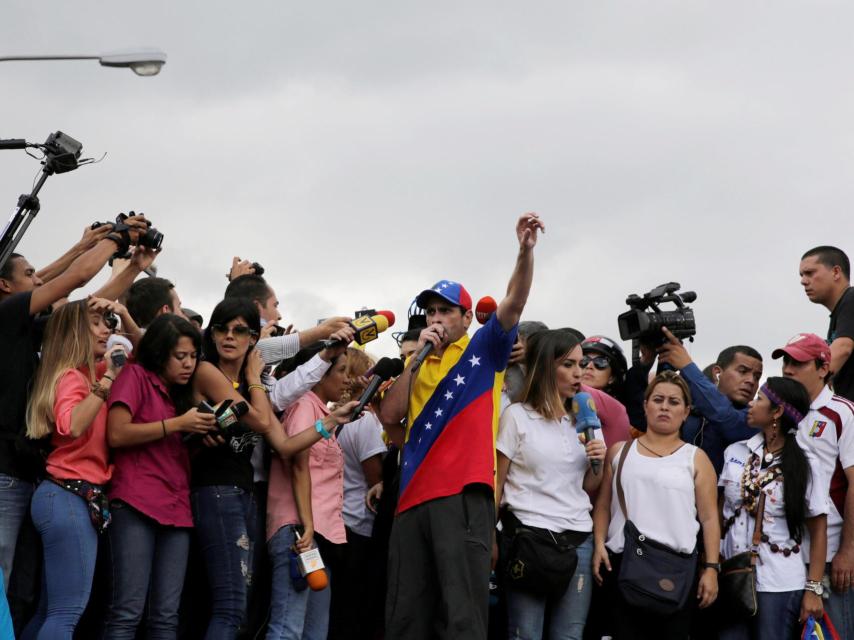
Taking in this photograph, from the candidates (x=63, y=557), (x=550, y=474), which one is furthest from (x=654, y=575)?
(x=63, y=557)

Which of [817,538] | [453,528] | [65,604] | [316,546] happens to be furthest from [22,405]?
[817,538]

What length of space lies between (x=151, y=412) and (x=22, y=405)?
2.24ft

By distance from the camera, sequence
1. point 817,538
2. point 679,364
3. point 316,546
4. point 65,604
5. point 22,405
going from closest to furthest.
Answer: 1. point 65,604
2. point 22,405
3. point 316,546
4. point 817,538
5. point 679,364

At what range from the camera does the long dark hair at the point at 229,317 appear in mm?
6637

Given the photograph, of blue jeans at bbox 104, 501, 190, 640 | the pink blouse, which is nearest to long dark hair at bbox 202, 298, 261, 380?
the pink blouse

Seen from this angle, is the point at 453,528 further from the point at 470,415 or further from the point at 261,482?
the point at 261,482

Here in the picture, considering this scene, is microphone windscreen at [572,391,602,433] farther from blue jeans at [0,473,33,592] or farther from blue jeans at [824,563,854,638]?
blue jeans at [0,473,33,592]

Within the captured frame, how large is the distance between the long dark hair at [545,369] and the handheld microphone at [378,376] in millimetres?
892

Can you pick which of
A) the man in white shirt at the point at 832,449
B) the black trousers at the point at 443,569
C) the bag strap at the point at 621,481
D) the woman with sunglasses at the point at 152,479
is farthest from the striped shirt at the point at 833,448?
the woman with sunglasses at the point at 152,479

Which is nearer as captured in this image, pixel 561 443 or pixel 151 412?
pixel 151 412

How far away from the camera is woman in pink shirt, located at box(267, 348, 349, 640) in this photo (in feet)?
21.0

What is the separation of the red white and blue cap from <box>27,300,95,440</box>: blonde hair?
1.93m

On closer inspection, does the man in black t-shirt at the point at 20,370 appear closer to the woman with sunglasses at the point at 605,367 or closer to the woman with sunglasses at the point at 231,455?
the woman with sunglasses at the point at 231,455

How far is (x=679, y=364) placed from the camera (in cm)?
750
